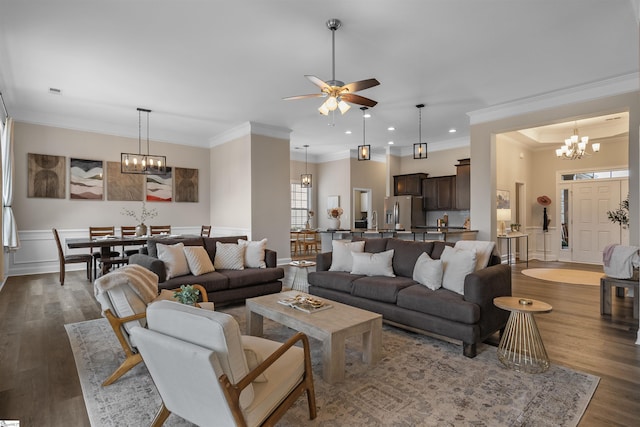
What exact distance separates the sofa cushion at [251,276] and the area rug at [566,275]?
5.08 metres

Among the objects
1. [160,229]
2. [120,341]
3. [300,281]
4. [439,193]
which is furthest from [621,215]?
[160,229]

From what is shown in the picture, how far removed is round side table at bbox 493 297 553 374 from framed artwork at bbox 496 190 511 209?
5279 mm

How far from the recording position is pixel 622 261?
4195mm

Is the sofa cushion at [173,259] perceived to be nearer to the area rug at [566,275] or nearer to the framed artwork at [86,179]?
the framed artwork at [86,179]

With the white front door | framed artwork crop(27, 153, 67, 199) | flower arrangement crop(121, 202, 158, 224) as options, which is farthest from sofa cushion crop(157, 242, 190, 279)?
the white front door

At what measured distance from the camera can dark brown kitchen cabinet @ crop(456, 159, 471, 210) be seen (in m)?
8.70

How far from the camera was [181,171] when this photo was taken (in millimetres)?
8570

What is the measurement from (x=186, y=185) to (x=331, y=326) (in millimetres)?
7115

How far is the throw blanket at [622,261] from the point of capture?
4141 mm

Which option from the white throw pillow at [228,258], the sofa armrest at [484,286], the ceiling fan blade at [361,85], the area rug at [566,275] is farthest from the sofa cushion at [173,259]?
the area rug at [566,275]

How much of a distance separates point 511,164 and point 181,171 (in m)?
8.03

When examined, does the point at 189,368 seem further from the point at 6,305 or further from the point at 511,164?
the point at 511,164

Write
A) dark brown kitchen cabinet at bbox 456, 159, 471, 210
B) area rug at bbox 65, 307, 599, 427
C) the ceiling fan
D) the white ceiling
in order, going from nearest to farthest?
area rug at bbox 65, 307, 599, 427 → the white ceiling → the ceiling fan → dark brown kitchen cabinet at bbox 456, 159, 471, 210

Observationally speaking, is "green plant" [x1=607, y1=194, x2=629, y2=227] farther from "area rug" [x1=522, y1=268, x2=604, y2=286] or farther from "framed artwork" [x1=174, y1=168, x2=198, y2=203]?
"framed artwork" [x1=174, y1=168, x2=198, y2=203]
